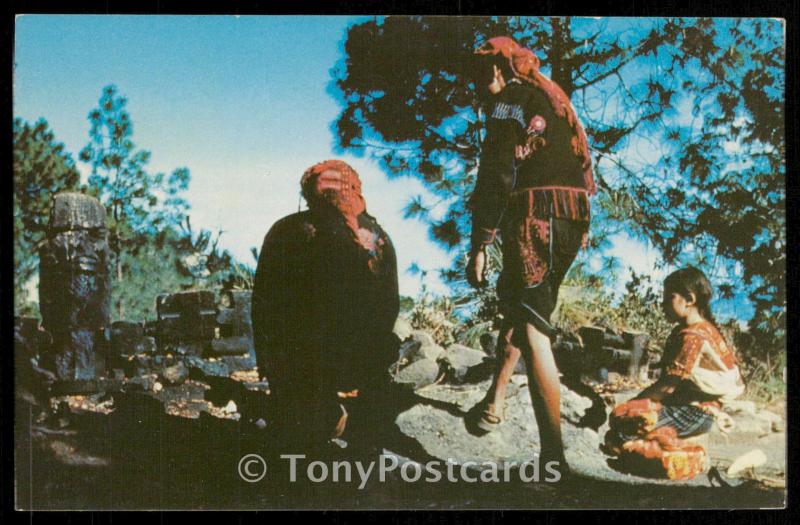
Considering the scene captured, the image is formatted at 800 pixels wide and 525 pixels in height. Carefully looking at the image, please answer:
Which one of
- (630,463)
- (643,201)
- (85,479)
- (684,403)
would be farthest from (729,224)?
(85,479)

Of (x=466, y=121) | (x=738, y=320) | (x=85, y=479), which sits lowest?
(x=85, y=479)

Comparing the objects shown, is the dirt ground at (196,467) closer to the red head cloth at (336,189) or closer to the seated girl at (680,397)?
the seated girl at (680,397)

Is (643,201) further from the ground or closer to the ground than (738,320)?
further from the ground

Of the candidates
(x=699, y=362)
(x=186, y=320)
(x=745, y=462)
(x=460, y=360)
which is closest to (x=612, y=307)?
(x=699, y=362)

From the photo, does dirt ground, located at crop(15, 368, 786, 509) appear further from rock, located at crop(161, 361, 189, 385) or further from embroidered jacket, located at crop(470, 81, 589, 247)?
embroidered jacket, located at crop(470, 81, 589, 247)

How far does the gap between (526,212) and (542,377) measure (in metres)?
1.01

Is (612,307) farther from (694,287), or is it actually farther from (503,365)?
(503,365)

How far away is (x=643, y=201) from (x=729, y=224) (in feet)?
1.86

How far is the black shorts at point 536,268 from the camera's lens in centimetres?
698

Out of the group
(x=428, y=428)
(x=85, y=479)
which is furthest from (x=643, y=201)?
(x=85, y=479)

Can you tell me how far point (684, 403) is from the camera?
23.2ft

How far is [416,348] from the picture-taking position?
7.02 m

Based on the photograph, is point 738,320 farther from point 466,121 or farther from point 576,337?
point 466,121

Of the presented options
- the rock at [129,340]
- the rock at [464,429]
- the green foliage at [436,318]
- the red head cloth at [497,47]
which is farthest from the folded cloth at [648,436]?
the rock at [129,340]
